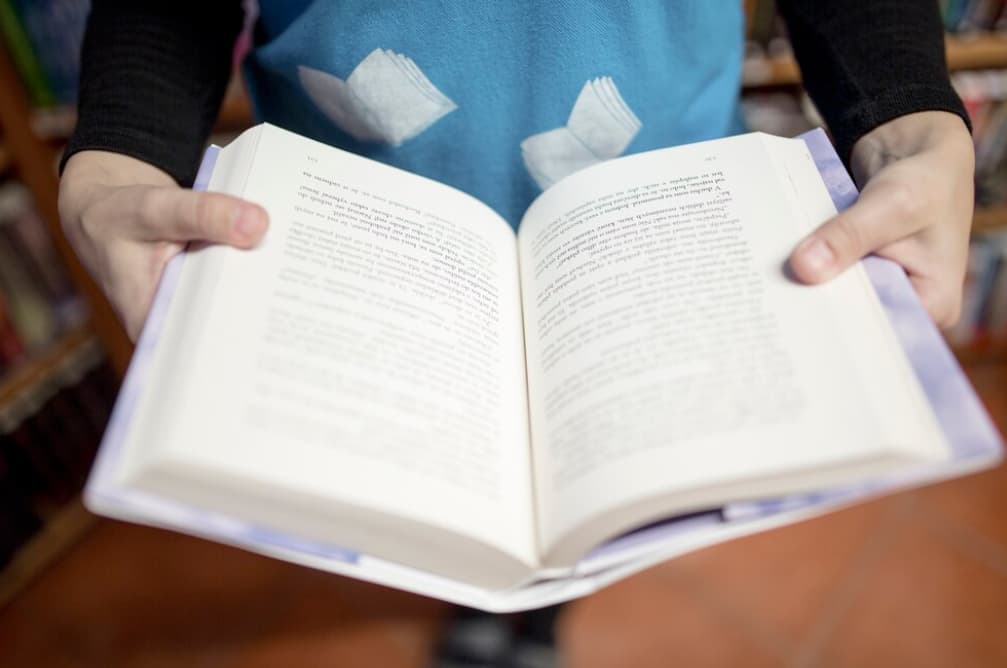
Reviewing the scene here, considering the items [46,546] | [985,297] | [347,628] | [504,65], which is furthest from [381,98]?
[985,297]

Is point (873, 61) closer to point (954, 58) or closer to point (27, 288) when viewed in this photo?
point (954, 58)

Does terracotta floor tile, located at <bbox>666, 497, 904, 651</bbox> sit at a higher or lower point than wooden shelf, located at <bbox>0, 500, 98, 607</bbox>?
lower

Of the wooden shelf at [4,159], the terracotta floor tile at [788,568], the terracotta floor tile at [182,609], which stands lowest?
the terracotta floor tile at [788,568]

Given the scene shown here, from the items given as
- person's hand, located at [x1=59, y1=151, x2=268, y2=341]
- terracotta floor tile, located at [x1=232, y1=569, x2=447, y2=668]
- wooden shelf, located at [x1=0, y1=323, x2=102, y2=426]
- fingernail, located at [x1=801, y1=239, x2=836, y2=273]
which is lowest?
terracotta floor tile, located at [x1=232, y1=569, x2=447, y2=668]

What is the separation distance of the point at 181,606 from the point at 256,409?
0.84m

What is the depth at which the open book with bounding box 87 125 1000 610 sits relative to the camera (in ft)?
1.12

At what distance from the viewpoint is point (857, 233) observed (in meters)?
0.40

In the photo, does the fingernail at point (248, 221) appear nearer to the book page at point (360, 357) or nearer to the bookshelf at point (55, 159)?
the book page at point (360, 357)

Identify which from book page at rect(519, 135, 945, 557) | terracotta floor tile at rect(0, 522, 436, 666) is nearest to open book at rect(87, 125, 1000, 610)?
book page at rect(519, 135, 945, 557)

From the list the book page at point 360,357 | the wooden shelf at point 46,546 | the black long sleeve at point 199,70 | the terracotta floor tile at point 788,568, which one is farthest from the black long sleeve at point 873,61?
the wooden shelf at point 46,546

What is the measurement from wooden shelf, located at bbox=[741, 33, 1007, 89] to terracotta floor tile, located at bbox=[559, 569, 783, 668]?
69cm

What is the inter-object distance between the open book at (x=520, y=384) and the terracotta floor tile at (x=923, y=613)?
2.36 feet

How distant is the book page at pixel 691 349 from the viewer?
35 cm

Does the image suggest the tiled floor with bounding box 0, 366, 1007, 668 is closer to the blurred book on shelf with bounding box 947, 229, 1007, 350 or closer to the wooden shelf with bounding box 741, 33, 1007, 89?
the blurred book on shelf with bounding box 947, 229, 1007, 350
